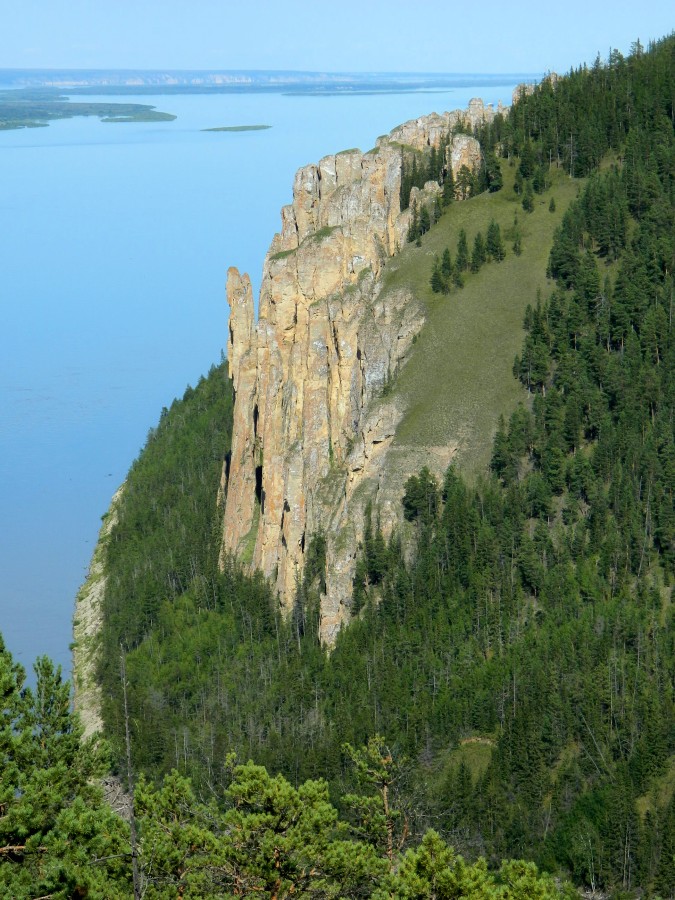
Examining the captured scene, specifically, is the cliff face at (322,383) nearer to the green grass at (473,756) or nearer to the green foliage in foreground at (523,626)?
the green foliage in foreground at (523,626)

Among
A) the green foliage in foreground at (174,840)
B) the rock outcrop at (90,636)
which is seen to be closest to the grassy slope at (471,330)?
the rock outcrop at (90,636)

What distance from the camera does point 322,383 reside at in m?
134

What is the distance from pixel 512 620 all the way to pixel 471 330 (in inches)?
1336

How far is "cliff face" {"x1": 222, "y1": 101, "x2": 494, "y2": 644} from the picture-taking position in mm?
126875

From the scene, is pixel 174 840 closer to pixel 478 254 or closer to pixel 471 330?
pixel 471 330

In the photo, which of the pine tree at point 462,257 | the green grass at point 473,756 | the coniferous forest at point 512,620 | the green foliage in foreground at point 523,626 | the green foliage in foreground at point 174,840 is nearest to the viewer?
the green foliage in foreground at point 174,840

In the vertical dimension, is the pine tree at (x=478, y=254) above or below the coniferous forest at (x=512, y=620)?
above

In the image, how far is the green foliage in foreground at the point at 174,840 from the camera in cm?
4009

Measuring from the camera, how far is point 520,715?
98.7 m

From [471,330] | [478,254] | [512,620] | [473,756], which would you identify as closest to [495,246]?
[478,254]

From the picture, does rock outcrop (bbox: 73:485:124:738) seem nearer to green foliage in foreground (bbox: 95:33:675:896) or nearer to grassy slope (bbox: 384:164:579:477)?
green foliage in foreground (bbox: 95:33:675:896)

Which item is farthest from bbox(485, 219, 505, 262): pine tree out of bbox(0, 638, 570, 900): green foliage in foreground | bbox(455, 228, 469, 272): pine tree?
bbox(0, 638, 570, 900): green foliage in foreground

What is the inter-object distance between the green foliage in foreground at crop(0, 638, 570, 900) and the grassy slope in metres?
77.7

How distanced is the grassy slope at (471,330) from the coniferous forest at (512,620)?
1862 mm
